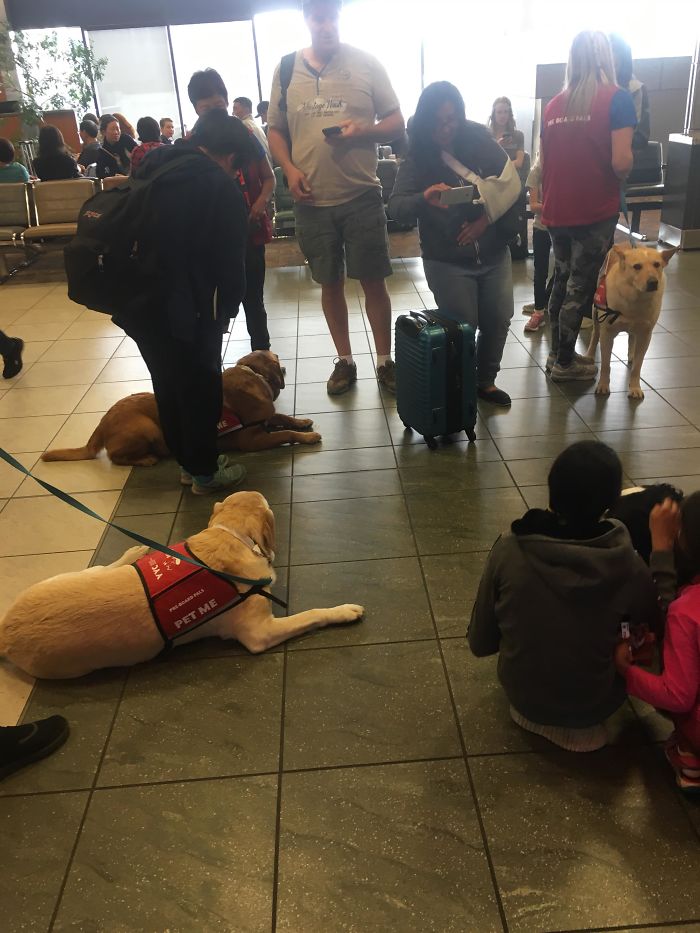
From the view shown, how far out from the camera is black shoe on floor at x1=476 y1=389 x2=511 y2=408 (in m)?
3.87

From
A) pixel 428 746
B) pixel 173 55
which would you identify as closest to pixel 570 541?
pixel 428 746

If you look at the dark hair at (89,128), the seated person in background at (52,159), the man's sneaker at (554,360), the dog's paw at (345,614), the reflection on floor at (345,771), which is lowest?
the reflection on floor at (345,771)

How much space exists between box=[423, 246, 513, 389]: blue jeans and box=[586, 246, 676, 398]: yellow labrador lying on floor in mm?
527

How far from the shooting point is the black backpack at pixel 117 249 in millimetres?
2451

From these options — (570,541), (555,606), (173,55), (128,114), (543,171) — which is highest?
(173,55)

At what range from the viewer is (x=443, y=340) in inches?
130

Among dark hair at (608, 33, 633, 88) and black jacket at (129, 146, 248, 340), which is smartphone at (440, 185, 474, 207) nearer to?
black jacket at (129, 146, 248, 340)

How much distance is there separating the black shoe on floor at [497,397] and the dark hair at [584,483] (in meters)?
2.28

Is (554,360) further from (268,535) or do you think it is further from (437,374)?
(268,535)

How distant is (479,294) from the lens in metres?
3.68

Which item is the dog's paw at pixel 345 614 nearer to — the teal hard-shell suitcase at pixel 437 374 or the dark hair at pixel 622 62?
the teal hard-shell suitcase at pixel 437 374

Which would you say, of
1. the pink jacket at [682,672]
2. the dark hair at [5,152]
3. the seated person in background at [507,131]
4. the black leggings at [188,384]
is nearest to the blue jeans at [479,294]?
the black leggings at [188,384]

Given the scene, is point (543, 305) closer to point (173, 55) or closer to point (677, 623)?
point (677, 623)

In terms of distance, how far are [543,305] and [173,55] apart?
12.3 m
